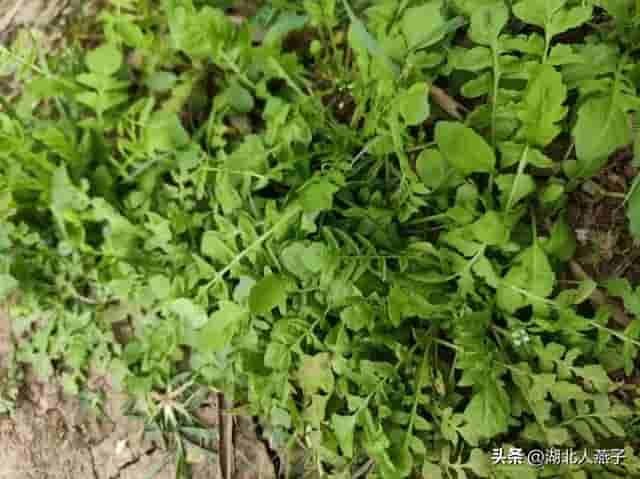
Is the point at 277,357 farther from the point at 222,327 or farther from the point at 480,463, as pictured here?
the point at 480,463

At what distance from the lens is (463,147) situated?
3.59 feet

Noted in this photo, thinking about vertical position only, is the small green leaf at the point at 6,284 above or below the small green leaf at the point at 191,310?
above

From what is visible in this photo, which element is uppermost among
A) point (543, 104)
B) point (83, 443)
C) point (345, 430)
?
point (543, 104)

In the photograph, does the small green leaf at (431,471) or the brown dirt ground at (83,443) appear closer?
the small green leaf at (431,471)

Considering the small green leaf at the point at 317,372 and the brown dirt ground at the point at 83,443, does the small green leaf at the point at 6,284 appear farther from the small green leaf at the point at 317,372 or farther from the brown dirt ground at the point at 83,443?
the small green leaf at the point at 317,372

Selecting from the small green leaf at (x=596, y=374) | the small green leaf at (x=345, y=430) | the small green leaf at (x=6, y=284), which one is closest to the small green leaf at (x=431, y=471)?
the small green leaf at (x=345, y=430)

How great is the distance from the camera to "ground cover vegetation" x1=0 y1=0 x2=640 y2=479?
1.12 m

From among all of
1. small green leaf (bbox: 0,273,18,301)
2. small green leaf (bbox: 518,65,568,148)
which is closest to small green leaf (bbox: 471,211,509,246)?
small green leaf (bbox: 518,65,568,148)

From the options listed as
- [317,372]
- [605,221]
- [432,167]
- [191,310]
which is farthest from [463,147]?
[191,310]

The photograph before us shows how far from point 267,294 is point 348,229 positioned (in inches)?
7.7

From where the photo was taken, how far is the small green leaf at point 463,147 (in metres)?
1.09

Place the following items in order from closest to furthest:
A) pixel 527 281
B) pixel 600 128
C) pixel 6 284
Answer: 1. pixel 600 128
2. pixel 527 281
3. pixel 6 284

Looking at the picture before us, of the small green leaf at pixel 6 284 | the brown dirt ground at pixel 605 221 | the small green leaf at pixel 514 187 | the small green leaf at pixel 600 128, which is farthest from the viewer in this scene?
the small green leaf at pixel 6 284

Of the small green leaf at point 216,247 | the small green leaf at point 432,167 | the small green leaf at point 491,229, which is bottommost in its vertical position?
the small green leaf at point 216,247
